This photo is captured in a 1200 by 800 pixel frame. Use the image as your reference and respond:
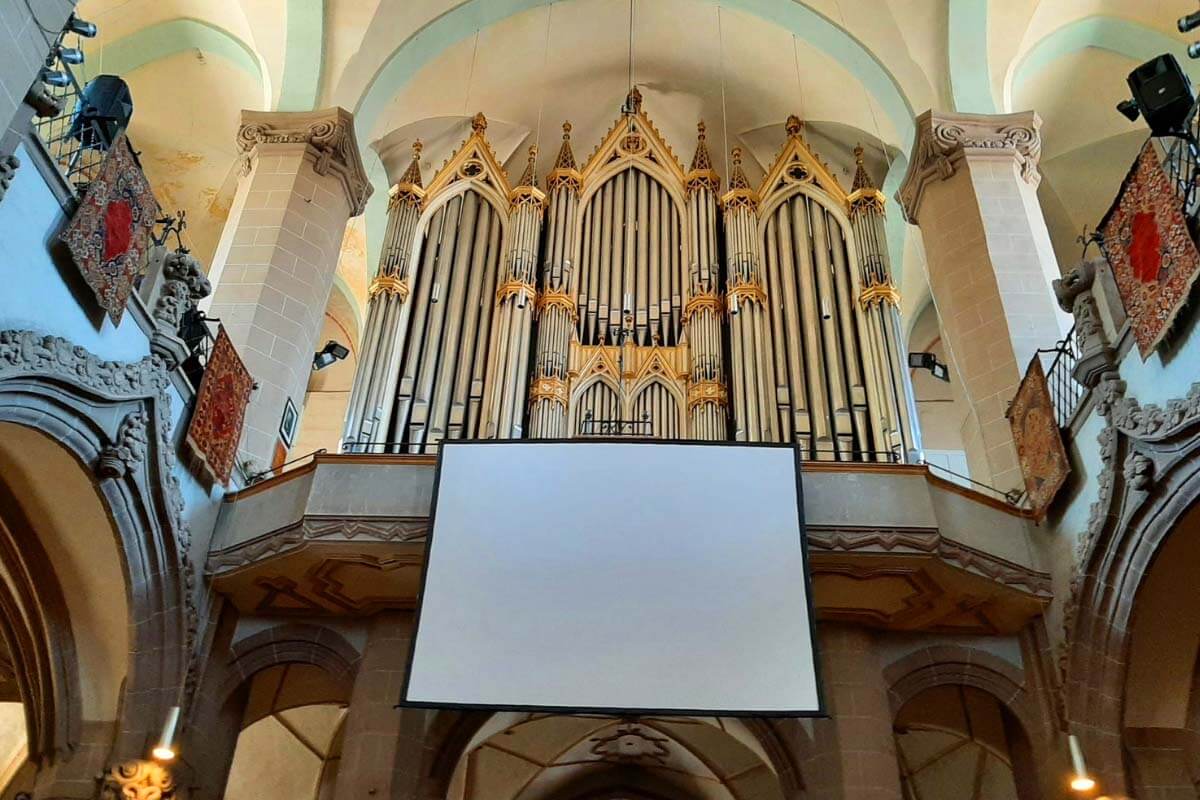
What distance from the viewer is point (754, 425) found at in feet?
33.4

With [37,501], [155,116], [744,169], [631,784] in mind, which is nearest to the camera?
[37,501]

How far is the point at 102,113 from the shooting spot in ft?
21.6

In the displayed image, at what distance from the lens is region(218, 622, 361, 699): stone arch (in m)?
7.74

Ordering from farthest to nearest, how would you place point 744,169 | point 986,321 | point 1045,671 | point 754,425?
point 744,169, point 754,425, point 986,321, point 1045,671

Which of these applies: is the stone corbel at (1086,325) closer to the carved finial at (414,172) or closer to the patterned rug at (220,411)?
the patterned rug at (220,411)

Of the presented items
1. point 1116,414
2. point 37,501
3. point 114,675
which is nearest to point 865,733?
point 1116,414

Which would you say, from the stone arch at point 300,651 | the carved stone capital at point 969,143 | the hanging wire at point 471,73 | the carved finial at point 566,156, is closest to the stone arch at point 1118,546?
the carved stone capital at point 969,143

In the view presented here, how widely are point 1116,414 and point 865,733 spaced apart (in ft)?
8.81

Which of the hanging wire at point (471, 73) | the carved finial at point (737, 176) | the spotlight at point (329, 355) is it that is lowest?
the spotlight at point (329, 355)

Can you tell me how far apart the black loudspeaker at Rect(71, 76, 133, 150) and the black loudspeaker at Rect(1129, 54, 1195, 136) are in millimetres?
6250

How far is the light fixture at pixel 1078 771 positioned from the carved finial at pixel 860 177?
23.7ft

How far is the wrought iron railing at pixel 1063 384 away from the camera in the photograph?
7.31 m

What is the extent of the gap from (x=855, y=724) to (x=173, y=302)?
17.9 feet

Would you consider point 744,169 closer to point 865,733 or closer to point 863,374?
point 863,374
